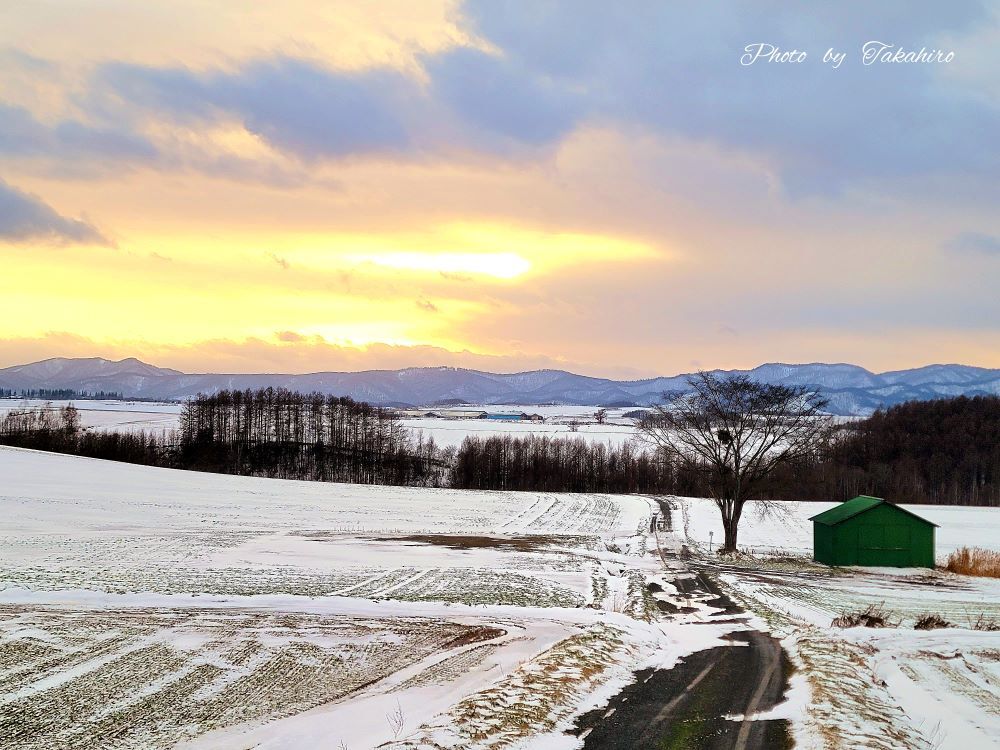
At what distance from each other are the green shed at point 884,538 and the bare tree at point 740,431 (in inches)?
207

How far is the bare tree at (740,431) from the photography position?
43594 millimetres

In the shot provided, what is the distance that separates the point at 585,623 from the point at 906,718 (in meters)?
8.99

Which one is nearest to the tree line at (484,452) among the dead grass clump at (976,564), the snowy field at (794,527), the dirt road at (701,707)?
the snowy field at (794,527)

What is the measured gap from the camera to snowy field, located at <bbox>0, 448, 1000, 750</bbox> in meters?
11.3

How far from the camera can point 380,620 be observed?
19859 mm

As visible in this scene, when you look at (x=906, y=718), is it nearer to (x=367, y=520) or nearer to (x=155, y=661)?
(x=155, y=661)

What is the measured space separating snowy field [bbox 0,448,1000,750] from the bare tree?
472 cm

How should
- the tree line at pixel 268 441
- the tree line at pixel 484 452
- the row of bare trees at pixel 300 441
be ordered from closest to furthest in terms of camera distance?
1. the tree line at pixel 484 452
2. the tree line at pixel 268 441
3. the row of bare trees at pixel 300 441

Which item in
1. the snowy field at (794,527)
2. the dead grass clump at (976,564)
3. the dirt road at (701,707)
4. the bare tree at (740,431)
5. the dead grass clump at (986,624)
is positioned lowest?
the snowy field at (794,527)

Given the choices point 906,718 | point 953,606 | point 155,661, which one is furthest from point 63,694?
point 953,606

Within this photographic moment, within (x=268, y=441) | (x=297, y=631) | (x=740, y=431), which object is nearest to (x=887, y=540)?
(x=740, y=431)

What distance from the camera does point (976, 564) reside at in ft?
125

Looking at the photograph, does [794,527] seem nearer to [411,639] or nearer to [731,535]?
[731,535]

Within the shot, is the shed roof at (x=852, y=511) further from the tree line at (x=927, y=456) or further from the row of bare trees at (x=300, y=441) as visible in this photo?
the row of bare trees at (x=300, y=441)
